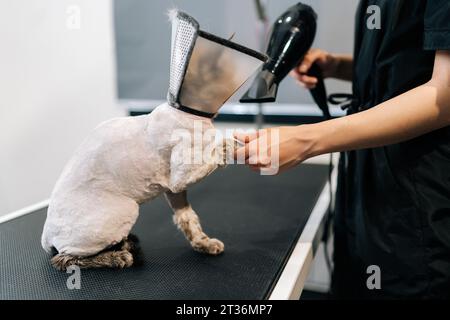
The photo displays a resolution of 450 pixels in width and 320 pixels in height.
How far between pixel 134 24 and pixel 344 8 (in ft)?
2.39

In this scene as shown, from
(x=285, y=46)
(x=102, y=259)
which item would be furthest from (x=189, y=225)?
(x=285, y=46)

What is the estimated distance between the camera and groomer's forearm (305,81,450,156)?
21.5 inches

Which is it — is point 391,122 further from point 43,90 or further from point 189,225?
point 43,90

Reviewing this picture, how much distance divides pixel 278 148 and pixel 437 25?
10.5 inches

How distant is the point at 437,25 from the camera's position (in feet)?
1.76

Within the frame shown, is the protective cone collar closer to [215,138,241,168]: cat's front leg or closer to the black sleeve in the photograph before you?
[215,138,241,168]: cat's front leg

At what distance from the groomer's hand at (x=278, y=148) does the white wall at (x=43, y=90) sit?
48 cm

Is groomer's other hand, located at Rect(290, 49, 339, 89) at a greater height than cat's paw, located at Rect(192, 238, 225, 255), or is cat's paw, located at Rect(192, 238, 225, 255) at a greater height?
groomer's other hand, located at Rect(290, 49, 339, 89)

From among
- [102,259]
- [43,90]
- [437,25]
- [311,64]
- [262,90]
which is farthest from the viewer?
[43,90]

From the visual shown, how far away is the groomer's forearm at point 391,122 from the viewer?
546 millimetres

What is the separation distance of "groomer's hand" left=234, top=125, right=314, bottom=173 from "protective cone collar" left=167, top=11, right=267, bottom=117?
0.29 feet

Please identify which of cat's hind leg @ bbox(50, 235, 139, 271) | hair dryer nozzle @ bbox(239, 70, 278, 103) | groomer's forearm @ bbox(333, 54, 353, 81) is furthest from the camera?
groomer's forearm @ bbox(333, 54, 353, 81)

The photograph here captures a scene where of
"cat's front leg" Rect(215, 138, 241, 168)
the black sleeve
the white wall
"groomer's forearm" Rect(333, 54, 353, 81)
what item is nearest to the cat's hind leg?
"cat's front leg" Rect(215, 138, 241, 168)

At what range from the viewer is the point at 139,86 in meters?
1.51
